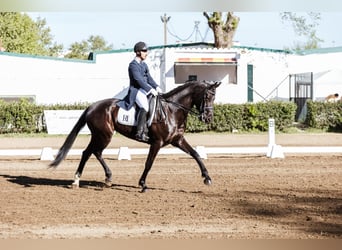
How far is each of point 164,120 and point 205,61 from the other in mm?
22355

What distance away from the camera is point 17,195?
11016 mm

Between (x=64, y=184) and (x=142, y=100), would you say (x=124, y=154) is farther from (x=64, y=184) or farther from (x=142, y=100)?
(x=142, y=100)

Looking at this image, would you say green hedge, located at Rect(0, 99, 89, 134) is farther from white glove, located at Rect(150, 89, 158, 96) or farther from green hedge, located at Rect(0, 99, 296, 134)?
white glove, located at Rect(150, 89, 158, 96)

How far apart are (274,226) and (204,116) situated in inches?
139

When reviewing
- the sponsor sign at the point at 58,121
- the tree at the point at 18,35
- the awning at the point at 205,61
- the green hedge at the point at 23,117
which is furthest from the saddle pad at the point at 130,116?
the tree at the point at 18,35

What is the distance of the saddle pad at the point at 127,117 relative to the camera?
37.7 feet

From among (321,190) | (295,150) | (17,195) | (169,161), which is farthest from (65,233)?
(295,150)

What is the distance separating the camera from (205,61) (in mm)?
33375

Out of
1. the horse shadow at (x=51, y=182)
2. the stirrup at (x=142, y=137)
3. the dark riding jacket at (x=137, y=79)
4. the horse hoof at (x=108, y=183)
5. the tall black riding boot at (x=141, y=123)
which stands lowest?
the horse shadow at (x=51, y=182)

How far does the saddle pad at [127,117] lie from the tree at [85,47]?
56572 millimetres

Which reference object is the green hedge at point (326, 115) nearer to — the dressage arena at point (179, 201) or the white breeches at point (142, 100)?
the dressage arena at point (179, 201)

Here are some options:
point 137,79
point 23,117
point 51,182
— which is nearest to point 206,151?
point 51,182

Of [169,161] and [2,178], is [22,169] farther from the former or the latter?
[169,161]

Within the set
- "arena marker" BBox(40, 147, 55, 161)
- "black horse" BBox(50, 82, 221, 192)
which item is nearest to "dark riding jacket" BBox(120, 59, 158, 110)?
"black horse" BBox(50, 82, 221, 192)
